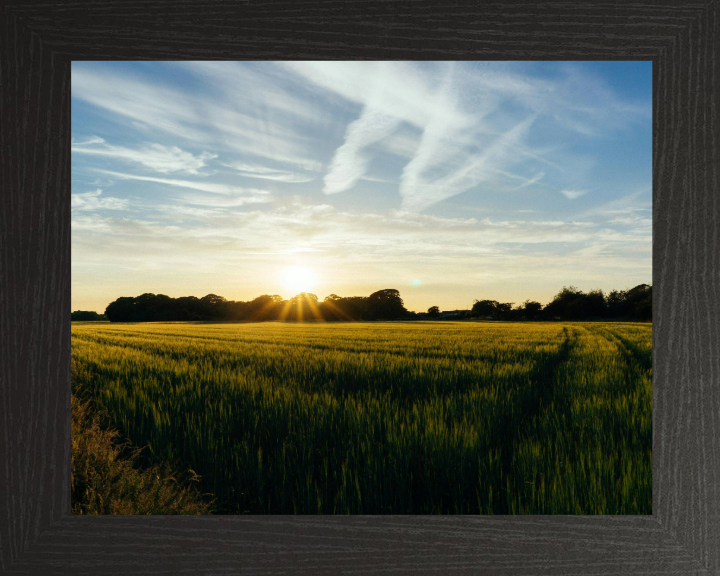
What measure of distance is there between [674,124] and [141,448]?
222cm

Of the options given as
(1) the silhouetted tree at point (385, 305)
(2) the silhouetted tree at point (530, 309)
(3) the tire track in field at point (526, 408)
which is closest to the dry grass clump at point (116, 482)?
(1) the silhouetted tree at point (385, 305)

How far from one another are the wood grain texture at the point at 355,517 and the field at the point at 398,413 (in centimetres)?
13

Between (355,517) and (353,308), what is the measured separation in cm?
82

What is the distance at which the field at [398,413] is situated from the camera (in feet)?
4.89

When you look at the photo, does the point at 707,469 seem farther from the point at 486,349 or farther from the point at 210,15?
the point at 210,15

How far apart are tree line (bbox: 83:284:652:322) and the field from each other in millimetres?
84

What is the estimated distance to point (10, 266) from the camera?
1371 millimetres

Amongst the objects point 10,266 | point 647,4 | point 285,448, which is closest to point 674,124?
point 647,4

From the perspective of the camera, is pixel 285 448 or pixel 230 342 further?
pixel 230 342

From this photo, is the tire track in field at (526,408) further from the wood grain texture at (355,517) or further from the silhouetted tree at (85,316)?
the silhouetted tree at (85,316)

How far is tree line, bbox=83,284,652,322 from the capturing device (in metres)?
1.84

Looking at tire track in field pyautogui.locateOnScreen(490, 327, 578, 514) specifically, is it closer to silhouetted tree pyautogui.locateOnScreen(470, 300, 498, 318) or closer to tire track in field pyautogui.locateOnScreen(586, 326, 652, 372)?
tire track in field pyautogui.locateOnScreen(586, 326, 652, 372)

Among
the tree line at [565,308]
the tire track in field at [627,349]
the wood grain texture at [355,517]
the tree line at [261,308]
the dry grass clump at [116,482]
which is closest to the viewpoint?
the wood grain texture at [355,517]

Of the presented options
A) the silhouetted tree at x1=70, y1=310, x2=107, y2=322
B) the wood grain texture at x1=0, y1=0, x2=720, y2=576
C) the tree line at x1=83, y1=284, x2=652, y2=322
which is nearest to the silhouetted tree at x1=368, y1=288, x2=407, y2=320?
the tree line at x1=83, y1=284, x2=652, y2=322
